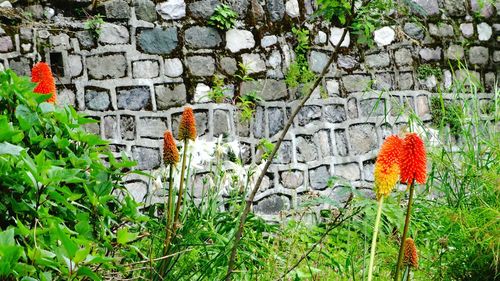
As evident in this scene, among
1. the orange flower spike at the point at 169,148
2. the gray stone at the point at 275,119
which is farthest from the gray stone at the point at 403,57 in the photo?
the orange flower spike at the point at 169,148

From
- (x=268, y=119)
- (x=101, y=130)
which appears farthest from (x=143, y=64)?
(x=268, y=119)

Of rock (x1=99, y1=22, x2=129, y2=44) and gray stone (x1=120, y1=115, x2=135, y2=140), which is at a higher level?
rock (x1=99, y1=22, x2=129, y2=44)

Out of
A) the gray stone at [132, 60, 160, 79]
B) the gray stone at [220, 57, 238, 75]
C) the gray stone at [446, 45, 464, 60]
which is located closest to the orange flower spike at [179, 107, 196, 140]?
the gray stone at [132, 60, 160, 79]

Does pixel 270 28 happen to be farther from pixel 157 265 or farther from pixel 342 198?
pixel 157 265

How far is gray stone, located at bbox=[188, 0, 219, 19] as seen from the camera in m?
4.61

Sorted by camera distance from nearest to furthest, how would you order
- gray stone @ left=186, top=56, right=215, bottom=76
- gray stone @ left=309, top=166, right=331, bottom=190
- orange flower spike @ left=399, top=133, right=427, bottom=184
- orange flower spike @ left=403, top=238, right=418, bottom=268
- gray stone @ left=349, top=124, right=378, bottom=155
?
orange flower spike @ left=399, top=133, right=427, bottom=184
orange flower spike @ left=403, top=238, right=418, bottom=268
gray stone @ left=186, top=56, right=215, bottom=76
gray stone @ left=309, top=166, right=331, bottom=190
gray stone @ left=349, top=124, right=378, bottom=155

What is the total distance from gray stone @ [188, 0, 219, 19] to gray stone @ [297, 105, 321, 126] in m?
0.94

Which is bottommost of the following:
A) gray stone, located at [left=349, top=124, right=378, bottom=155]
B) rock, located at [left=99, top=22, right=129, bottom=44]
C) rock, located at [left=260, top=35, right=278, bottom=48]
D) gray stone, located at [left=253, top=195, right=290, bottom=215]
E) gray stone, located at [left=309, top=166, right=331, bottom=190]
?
gray stone, located at [left=253, top=195, right=290, bottom=215]

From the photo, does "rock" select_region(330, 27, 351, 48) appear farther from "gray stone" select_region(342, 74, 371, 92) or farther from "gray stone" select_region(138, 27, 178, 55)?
"gray stone" select_region(138, 27, 178, 55)

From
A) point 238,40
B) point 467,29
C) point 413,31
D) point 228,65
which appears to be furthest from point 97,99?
point 467,29

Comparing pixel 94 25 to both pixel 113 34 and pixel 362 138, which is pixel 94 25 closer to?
pixel 113 34

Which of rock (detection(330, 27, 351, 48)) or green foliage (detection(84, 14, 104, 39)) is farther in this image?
rock (detection(330, 27, 351, 48))

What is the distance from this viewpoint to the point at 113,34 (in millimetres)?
4328

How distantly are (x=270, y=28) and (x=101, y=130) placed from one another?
4.67ft
